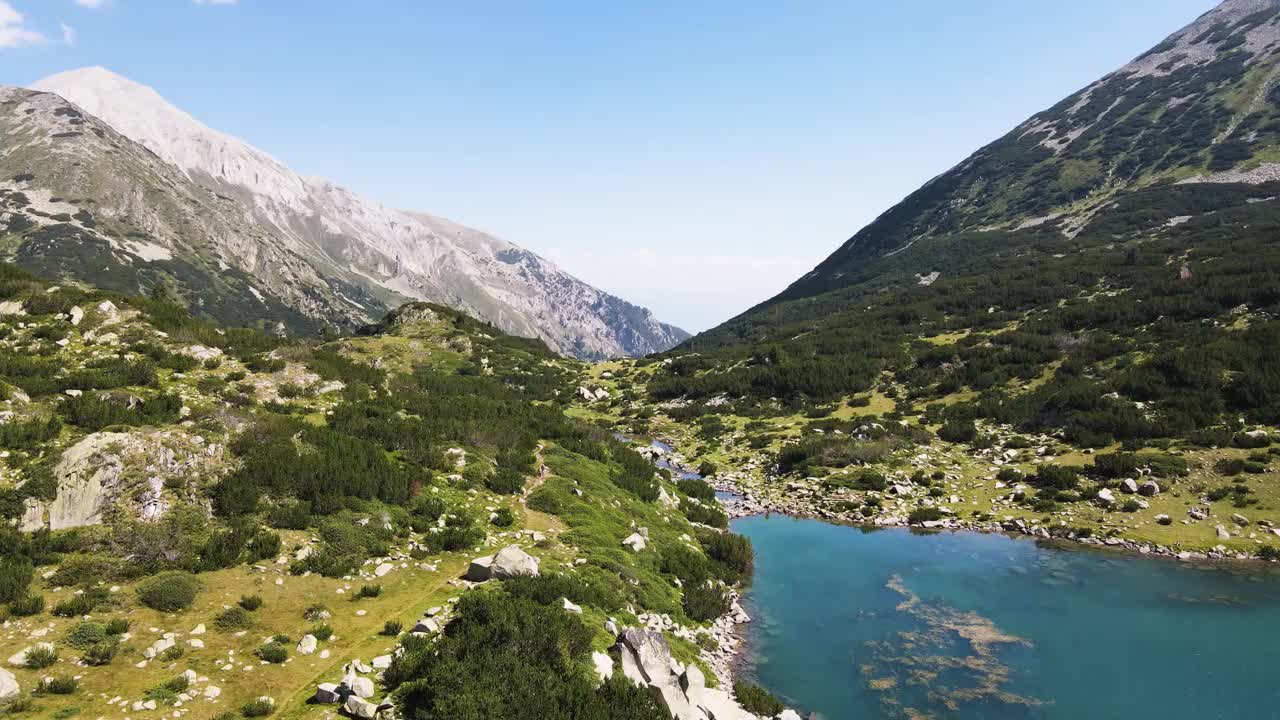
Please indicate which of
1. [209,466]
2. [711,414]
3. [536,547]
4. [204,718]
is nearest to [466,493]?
[536,547]

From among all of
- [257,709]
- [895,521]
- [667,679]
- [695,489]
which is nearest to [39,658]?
[257,709]

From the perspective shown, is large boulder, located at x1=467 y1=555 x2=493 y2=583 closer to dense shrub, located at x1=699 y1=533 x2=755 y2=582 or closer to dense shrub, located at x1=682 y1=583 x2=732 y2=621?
dense shrub, located at x1=682 y1=583 x2=732 y2=621

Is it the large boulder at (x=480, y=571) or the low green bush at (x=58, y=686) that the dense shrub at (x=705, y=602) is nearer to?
the large boulder at (x=480, y=571)

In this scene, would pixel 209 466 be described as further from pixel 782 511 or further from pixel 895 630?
pixel 782 511

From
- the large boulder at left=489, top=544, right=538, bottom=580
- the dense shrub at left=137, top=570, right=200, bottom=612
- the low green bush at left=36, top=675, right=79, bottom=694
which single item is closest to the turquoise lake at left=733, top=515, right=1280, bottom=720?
the large boulder at left=489, top=544, right=538, bottom=580

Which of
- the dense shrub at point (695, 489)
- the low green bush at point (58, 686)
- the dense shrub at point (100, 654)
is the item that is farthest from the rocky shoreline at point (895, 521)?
the low green bush at point (58, 686)

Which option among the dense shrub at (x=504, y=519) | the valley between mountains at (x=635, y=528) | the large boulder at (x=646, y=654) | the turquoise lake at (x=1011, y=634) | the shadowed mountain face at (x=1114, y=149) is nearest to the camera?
the valley between mountains at (x=635, y=528)
